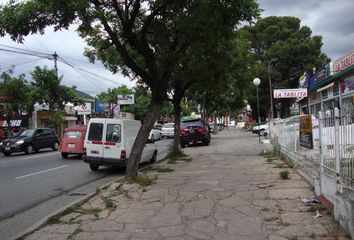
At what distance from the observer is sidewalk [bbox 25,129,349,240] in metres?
7.21

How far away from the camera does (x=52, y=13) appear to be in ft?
37.2

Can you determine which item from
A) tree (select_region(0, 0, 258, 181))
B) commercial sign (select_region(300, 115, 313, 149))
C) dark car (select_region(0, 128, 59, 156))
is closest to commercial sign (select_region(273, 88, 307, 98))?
tree (select_region(0, 0, 258, 181))

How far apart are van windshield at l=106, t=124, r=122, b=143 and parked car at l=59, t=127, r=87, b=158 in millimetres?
6627

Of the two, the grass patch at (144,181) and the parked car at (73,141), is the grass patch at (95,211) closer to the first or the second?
the grass patch at (144,181)

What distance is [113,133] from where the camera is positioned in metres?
16.3

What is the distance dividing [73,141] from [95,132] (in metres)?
6.62

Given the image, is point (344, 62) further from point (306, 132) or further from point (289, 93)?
point (306, 132)

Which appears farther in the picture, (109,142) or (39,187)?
(109,142)

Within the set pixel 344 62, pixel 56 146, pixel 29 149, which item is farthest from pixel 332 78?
pixel 29 149

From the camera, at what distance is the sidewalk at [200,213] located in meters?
7.21

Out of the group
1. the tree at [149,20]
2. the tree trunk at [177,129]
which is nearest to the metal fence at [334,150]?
the tree at [149,20]

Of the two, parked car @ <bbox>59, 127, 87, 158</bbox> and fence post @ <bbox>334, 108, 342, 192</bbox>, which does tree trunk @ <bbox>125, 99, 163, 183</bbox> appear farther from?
parked car @ <bbox>59, 127, 87, 158</bbox>

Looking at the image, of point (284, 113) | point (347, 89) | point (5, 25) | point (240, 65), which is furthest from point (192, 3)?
point (284, 113)

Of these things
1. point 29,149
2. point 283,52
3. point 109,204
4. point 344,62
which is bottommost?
point 109,204
